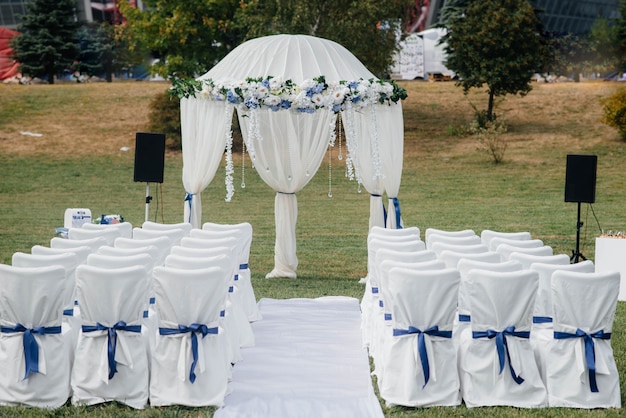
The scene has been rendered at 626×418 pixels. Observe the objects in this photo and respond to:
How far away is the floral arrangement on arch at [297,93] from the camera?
32.0 ft

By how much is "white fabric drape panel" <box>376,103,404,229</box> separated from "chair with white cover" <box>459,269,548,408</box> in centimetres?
460

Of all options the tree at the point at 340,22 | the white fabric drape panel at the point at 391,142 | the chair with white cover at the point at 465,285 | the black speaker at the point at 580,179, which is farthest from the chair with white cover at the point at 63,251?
the tree at the point at 340,22

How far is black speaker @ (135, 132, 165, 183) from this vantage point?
35.4ft

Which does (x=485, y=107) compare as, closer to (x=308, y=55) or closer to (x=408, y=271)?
(x=308, y=55)

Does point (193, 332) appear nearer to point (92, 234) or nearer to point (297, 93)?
point (92, 234)

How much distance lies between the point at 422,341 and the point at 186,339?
1537mm

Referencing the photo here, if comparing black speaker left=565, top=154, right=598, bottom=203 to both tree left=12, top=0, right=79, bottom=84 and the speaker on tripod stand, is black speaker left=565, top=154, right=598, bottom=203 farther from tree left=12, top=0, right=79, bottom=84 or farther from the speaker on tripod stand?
tree left=12, top=0, right=79, bottom=84

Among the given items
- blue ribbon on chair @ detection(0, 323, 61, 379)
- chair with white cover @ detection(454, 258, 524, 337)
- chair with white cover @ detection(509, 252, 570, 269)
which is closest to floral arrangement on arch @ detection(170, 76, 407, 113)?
chair with white cover @ detection(509, 252, 570, 269)

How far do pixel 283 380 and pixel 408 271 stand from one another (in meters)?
1.37

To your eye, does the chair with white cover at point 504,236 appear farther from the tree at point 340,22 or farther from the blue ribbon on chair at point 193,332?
the tree at point 340,22

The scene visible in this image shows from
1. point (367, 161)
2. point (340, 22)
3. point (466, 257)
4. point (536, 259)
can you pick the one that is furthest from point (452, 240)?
point (340, 22)

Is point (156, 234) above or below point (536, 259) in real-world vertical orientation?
below

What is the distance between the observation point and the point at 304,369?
6672mm

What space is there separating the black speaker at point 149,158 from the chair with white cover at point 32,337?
17.0ft
